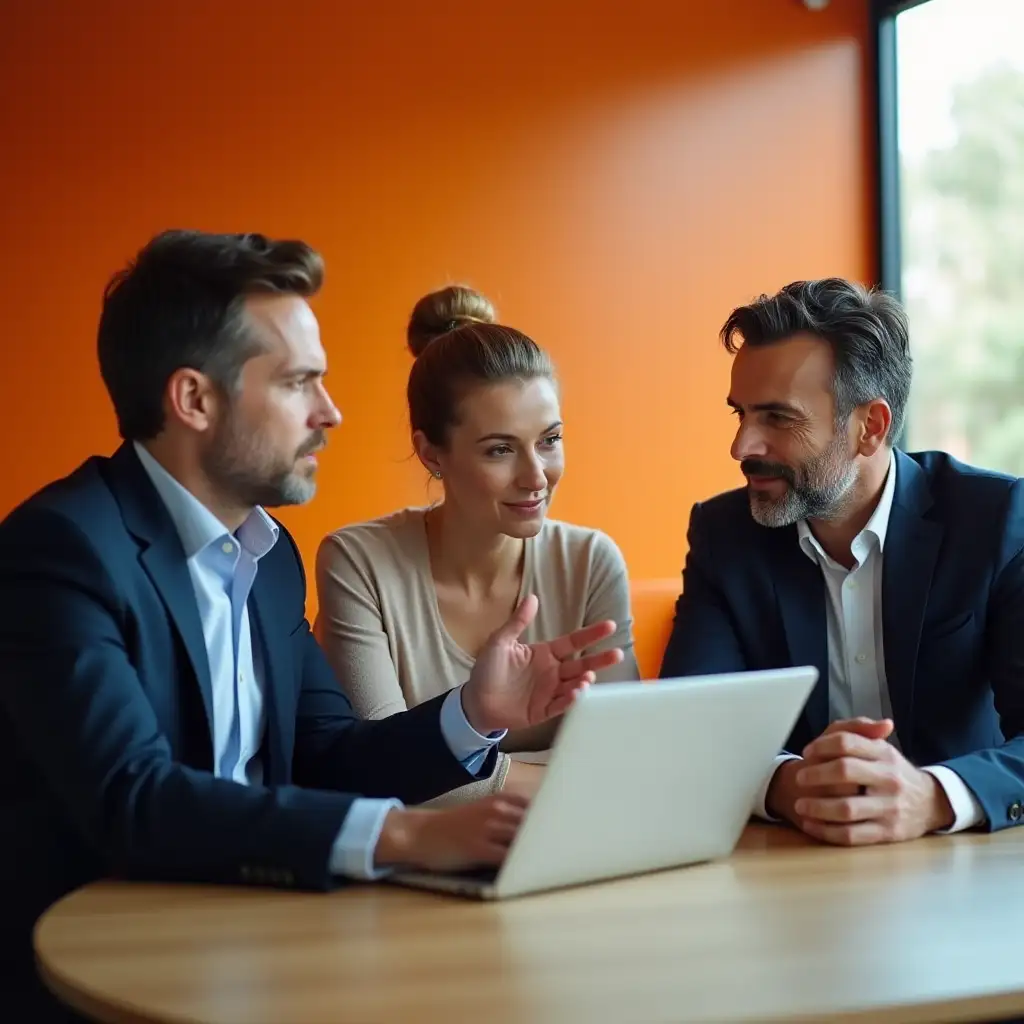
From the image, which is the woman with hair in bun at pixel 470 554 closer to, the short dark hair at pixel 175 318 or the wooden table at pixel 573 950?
the short dark hair at pixel 175 318

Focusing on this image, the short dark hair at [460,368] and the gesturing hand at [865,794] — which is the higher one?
the short dark hair at [460,368]

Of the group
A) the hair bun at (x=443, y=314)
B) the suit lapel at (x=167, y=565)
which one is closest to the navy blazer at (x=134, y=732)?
the suit lapel at (x=167, y=565)

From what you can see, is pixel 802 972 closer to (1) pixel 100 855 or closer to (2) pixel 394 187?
(1) pixel 100 855

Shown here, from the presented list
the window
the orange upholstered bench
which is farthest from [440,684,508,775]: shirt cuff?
the window

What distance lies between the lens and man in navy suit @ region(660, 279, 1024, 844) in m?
2.23

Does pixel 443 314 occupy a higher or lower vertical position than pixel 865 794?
higher

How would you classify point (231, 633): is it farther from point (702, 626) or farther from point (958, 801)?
point (958, 801)

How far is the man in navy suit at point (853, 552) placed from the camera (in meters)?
2.23

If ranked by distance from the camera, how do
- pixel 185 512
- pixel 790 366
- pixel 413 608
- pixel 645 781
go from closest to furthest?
pixel 645 781 < pixel 185 512 < pixel 790 366 < pixel 413 608

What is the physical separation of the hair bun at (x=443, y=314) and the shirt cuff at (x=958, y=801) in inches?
67.9

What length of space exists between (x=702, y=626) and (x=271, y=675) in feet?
2.50

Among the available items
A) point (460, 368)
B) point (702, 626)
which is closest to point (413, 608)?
point (460, 368)

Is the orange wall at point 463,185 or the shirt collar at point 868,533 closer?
the shirt collar at point 868,533

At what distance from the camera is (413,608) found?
263cm
